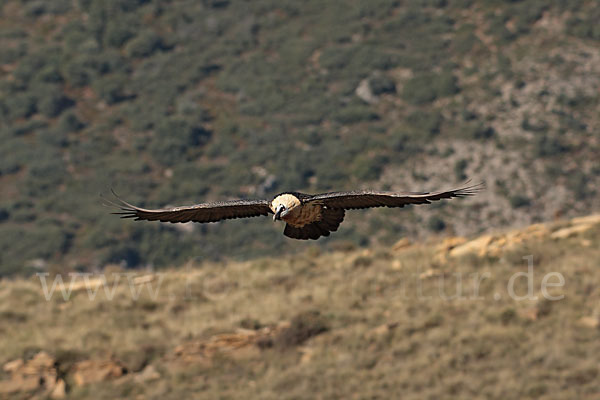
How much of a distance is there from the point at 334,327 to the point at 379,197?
13119mm

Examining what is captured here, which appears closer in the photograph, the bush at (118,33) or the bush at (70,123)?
the bush at (70,123)

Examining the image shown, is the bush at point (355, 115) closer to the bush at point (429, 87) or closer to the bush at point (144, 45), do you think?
the bush at point (429, 87)

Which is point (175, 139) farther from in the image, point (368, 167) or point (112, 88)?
point (368, 167)

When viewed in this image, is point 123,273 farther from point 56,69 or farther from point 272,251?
point 56,69

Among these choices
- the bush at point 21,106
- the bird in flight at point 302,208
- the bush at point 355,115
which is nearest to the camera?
the bird in flight at point 302,208

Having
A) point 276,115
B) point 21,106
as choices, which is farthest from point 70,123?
point 276,115

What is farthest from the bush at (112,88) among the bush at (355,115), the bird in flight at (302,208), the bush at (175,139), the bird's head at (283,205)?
the bird's head at (283,205)

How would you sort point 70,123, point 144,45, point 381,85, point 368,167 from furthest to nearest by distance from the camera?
point 144,45, point 70,123, point 381,85, point 368,167

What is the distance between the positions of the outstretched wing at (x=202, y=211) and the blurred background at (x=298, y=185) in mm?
9545

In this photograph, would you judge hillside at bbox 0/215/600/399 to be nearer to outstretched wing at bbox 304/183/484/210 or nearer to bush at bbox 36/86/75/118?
outstretched wing at bbox 304/183/484/210

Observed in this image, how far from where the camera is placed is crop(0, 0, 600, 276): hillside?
7381cm

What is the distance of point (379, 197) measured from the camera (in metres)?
11.9

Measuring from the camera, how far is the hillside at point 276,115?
73812mm

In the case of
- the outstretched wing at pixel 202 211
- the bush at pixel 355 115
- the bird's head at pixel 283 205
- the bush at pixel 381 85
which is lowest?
the bush at pixel 355 115
